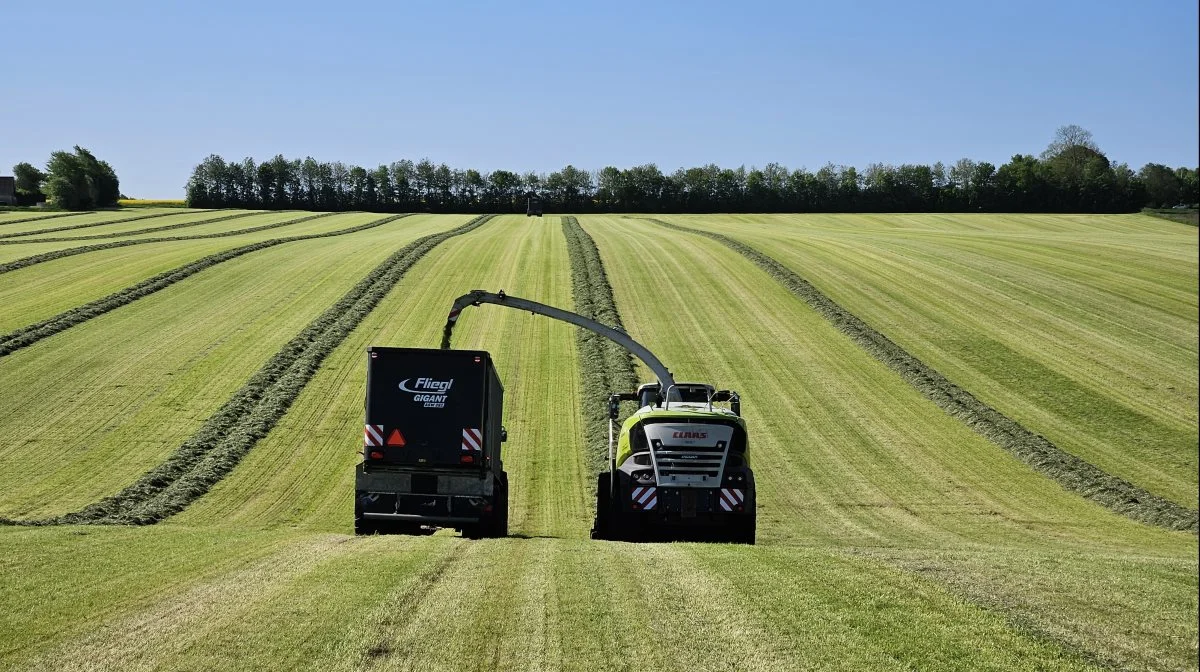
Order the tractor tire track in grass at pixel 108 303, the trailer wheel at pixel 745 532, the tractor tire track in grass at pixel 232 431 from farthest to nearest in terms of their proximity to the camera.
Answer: the tractor tire track in grass at pixel 108 303, the tractor tire track in grass at pixel 232 431, the trailer wheel at pixel 745 532

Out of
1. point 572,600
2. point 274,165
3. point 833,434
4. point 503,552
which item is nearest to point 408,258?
point 833,434

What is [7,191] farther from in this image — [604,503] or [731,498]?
[731,498]

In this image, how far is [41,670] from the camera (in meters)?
10.0

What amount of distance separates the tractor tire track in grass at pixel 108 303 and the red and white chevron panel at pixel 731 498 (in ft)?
95.6

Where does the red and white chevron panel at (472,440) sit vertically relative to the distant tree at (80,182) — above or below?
below

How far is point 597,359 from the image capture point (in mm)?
38906

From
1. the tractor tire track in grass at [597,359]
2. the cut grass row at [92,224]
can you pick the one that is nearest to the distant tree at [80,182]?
the cut grass row at [92,224]

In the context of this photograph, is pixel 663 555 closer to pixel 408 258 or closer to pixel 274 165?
pixel 408 258

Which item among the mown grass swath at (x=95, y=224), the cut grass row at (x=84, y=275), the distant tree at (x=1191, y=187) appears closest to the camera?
the distant tree at (x=1191, y=187)

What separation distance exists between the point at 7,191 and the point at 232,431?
390ft

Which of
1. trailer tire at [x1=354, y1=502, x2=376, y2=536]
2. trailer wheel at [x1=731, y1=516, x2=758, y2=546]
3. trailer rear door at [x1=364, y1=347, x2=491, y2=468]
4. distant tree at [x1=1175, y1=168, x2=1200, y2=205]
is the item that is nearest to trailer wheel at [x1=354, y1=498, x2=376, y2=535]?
trailer tire at [x1=354, y1=502, x2=376, y2=536]

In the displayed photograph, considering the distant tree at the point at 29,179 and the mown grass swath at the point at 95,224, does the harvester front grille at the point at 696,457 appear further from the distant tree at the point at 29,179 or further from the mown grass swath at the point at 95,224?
the distant tree at the point at 29,179

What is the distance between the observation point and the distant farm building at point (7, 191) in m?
129

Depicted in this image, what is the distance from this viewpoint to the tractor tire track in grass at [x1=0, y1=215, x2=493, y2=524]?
76.4 feet
